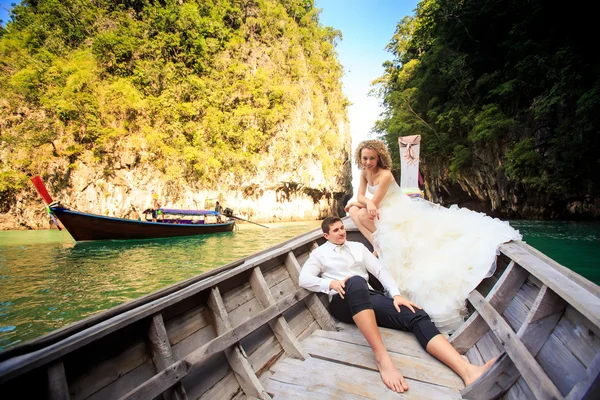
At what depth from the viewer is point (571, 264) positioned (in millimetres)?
4574

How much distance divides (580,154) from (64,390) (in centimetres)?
1169

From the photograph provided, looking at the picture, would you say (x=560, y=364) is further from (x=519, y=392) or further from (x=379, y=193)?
(x=379, y=193)

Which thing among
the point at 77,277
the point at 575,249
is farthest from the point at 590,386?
the point at 575,249

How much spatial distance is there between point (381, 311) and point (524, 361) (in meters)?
0.80

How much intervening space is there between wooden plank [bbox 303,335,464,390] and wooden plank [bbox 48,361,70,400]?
3.73 feet

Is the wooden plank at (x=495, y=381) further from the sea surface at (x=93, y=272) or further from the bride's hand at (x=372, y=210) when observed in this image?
the sea surface at (x=93, y=272)

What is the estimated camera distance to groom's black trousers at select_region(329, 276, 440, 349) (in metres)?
1.45

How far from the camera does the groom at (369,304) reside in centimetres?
125

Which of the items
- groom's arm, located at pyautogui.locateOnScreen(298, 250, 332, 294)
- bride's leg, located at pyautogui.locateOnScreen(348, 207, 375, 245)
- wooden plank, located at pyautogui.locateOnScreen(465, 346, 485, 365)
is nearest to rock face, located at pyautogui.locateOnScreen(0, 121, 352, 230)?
bride's leg, located at pyautogui.locateOnScreen(348, 207, 375, 245)

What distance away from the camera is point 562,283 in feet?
3.83

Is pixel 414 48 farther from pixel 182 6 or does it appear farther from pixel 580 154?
pixel 182 6

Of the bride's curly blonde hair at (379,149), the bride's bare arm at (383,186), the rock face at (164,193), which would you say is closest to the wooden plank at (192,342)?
the bride's bare arm at (383,186)

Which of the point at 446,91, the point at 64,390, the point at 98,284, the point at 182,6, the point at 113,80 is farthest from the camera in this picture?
the point at 182,6

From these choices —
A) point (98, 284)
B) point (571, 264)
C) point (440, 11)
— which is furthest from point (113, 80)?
point (571, 264)
